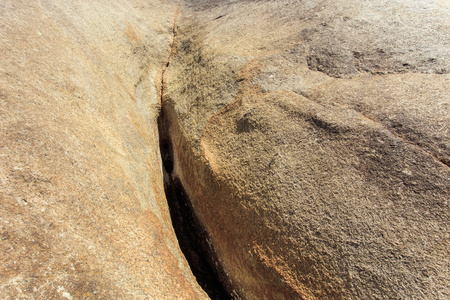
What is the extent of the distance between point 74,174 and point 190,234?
1.03 m

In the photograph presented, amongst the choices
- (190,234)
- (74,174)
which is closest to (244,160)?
(190,234)

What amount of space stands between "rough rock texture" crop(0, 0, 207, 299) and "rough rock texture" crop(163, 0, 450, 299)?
429 millimetres

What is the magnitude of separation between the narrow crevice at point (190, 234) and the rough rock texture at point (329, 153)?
0.10 m

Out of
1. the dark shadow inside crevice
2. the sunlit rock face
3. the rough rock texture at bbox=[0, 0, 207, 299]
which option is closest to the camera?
the rough rock texture at bbox=[0, 0, 207, 299]

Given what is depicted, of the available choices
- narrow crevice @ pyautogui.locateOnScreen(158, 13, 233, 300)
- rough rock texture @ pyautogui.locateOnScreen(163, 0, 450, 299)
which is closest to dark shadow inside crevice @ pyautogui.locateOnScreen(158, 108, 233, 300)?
narrow crevice @ pyautogui.locateOnScreen(158, 13, 233, 300)

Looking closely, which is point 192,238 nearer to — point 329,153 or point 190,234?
point 190,234

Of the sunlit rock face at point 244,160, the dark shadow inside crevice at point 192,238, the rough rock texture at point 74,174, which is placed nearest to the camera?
the rough rock texture at point 74,174

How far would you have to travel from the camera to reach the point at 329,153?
1654 mm

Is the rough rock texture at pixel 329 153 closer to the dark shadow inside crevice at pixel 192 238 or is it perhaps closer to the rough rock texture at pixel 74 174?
the dark shadow inside crevice at pixel 192 238

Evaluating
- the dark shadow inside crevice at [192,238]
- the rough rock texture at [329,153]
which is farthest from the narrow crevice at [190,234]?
the rough rock texture at [329,153]

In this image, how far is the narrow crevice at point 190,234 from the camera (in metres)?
1.95

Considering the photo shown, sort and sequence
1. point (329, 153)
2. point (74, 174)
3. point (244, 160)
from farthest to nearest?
point (244, 160) < point (329, 153) < point (74, 174)

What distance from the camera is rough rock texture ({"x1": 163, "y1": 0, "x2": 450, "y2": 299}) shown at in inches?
52.8

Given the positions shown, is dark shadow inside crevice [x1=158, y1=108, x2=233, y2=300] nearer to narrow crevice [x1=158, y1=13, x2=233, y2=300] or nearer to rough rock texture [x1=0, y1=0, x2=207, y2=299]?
narrow crevice [x1=158, y1=13, x2=233, y2=300]
